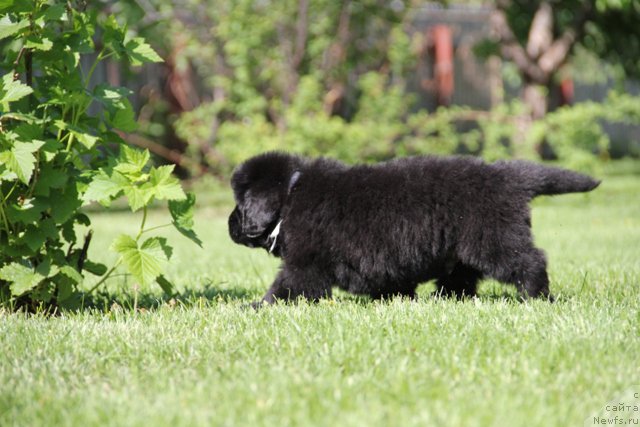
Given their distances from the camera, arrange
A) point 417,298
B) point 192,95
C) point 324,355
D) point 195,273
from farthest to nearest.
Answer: point 192,95 → point 195,273 → point 417,298 → point 324,355

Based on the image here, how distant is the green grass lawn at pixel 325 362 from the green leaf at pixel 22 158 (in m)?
0.69

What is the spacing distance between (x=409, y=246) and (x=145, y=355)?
1.50 meters

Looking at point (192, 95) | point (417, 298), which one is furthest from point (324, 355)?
point (192, 95)

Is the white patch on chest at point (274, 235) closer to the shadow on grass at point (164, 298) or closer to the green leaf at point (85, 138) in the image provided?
the shadow on grass at point (164, 298)

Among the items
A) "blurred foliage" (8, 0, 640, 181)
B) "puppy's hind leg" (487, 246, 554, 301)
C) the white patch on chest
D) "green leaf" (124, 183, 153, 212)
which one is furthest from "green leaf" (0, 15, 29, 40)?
"blurred foliage" (8, 0, 640, 181)

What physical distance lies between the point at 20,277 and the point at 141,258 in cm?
58

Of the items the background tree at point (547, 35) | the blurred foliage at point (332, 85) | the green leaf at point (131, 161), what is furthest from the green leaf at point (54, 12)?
the background tree at point (547, 35)

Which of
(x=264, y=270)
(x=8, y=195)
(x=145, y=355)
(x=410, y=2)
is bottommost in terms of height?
(x=264, y=270)

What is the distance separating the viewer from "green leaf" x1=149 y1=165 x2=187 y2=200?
383cm

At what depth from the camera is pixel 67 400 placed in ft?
8.70

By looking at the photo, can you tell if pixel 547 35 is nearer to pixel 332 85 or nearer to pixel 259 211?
pixel 332 85

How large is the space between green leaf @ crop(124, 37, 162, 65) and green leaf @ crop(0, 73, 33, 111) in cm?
54

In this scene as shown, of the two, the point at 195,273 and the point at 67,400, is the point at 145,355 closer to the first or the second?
the point at 67,400

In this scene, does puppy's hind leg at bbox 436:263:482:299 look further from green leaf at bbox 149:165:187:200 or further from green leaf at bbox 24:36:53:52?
green leaf at bbox 24:36:53:52
